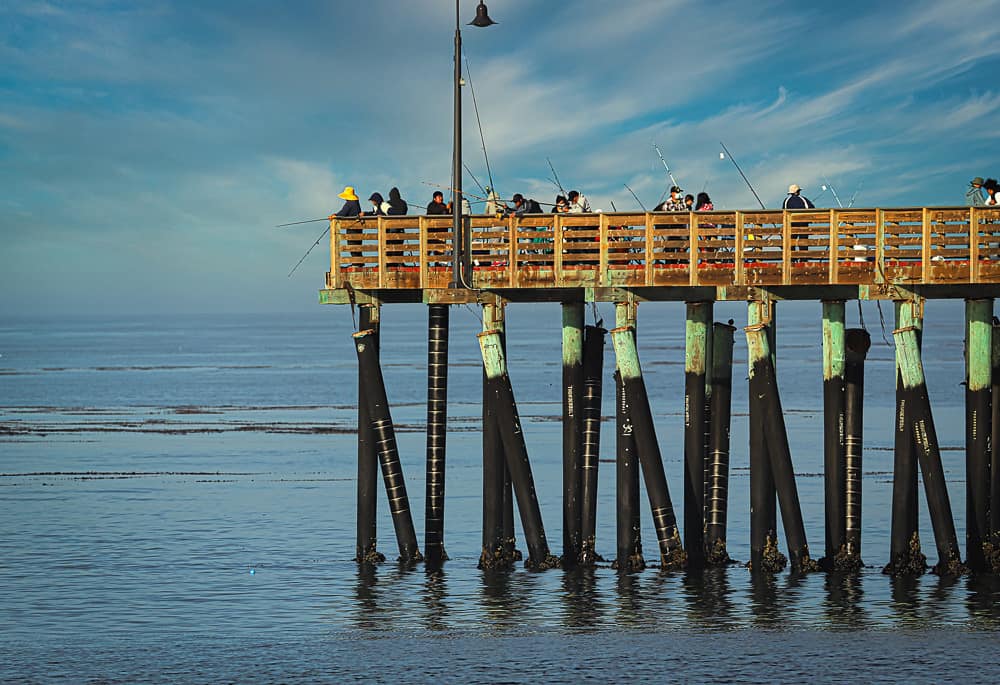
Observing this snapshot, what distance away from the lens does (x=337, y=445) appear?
60594 mm

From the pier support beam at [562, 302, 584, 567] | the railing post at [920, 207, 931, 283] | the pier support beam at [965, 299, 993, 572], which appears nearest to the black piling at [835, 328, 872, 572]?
the railing post at [920, 207, 931, 283]

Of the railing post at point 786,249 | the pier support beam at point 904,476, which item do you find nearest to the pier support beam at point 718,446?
the railing post at point 786,249

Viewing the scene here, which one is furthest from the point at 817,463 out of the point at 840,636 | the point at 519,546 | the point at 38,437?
the point at 38,437

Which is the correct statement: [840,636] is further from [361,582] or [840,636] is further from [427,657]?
[361,582]

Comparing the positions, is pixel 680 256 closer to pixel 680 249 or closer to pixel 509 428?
pixel 680 249

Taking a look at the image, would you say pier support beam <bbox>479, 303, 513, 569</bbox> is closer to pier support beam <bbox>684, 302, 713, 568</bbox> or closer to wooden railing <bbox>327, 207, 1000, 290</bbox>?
wooden railing <bbox>327, 207, 1000, 290</bbox>

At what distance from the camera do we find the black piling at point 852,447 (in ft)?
91.4

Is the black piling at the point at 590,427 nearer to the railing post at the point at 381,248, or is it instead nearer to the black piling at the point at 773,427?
the black piling at the point at 773,427

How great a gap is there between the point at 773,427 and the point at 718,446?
4.48 feet

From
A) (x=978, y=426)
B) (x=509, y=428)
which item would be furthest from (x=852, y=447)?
(x=509, y=428)

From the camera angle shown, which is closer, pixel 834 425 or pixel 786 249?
pixel 786 249

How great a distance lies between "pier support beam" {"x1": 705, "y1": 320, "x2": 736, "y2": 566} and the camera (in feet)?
92.8

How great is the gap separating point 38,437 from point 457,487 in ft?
90.7

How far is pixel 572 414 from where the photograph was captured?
28.8m
